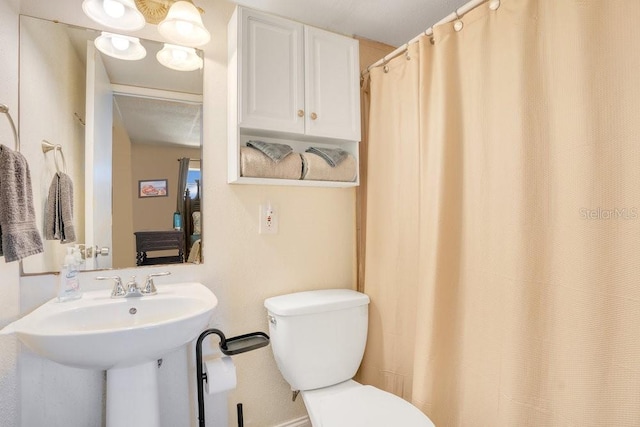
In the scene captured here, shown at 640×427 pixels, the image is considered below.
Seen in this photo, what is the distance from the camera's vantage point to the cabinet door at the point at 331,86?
1.56m

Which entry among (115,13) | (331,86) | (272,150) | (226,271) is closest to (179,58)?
(115,13)

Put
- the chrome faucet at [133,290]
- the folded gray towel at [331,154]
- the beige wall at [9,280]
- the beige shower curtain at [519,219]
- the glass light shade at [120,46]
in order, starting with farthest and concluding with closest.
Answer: the folded gray towel at [331,154] → the glass light shade at [120,46] → the chrome faucet at [133,290] → the beige wall at [9,280] → the beige shower curtain at [519,219]

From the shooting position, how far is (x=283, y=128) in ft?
4.92

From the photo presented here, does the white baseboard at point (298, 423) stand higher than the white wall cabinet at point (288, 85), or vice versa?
the white wall cabinet at point (288, 85)

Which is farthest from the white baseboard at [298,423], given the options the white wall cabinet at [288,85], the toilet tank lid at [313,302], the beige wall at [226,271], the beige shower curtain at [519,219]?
the white wall cabinet at [288,85]

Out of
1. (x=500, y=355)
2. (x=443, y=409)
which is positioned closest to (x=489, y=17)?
(x=500, y=355)

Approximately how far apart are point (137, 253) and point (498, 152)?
1528 millimetres

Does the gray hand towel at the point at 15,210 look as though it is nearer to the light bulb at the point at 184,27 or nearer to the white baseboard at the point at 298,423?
the light bulb at the point at 184,27

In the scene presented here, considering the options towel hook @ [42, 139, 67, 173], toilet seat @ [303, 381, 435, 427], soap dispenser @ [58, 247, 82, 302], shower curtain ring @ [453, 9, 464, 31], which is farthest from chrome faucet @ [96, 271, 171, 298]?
shower curtain ring @ [453, 9, 464, 31]

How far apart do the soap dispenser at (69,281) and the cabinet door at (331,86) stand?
1.12 meters

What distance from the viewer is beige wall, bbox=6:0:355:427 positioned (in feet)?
4.04

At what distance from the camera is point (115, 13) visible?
1267 mm

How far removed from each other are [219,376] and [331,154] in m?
1.12

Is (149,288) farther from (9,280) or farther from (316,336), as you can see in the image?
(316,336)
